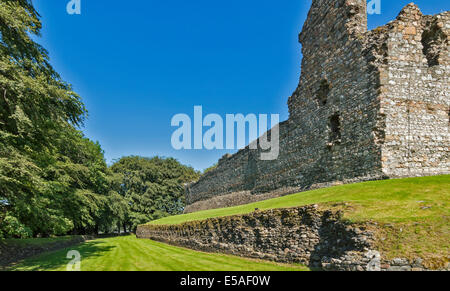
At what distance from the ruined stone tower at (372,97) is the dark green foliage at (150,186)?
3096 centimetres

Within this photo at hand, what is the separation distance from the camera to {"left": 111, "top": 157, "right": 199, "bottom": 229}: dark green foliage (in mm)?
41062

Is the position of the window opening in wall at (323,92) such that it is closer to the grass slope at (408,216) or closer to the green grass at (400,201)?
the green grass at (400,201)

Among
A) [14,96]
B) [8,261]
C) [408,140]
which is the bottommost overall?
[8,261]

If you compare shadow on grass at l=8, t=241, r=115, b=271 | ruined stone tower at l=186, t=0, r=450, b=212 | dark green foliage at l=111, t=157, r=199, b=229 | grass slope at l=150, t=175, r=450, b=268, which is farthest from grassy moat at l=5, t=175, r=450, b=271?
dark green foliage at l=111, t=157, r=199, b=229

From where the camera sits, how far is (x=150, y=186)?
44031mm

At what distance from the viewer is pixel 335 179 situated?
12672 mm

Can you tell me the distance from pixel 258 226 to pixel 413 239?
191 inches

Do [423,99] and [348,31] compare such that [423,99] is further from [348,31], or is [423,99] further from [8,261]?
[8,261]

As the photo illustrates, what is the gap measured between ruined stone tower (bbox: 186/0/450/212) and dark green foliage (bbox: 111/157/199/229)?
3096 cm

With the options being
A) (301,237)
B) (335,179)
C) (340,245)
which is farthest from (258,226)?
(335,179)

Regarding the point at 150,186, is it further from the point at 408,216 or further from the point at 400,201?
the point at 408,216

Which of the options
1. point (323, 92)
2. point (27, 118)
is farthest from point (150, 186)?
point (27, 118)

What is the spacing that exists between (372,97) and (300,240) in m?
7.01
